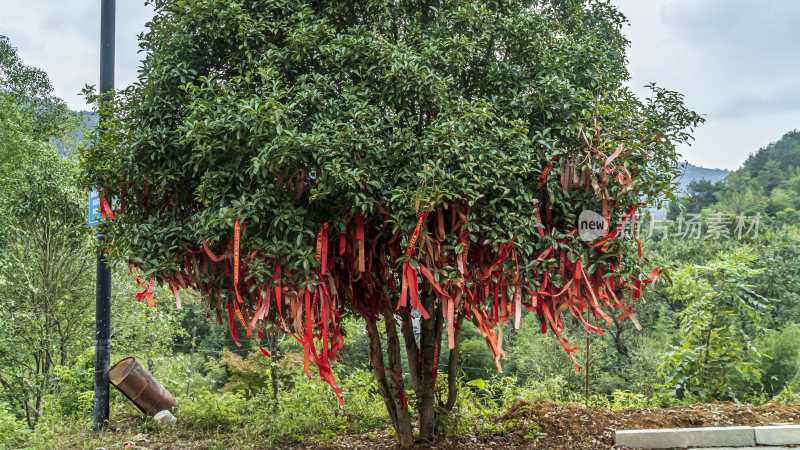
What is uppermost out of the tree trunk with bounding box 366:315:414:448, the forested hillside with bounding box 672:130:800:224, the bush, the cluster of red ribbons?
the forested hillside with bounding box 672:130:800:224

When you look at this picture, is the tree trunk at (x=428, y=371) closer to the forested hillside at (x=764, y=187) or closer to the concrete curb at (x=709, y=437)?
the concrete curb at (x=709, y=437)

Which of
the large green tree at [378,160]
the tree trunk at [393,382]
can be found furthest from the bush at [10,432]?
the tree trunk at [393,382]

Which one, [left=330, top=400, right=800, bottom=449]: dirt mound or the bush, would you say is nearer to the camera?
[left=330, top=400, right=800, bottom=449]: dirt mound

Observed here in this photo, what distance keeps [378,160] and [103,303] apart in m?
3.98

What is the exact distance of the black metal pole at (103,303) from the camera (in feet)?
18.4

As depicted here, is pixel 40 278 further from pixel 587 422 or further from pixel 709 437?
pixel 709 437

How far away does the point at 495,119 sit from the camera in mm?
3418

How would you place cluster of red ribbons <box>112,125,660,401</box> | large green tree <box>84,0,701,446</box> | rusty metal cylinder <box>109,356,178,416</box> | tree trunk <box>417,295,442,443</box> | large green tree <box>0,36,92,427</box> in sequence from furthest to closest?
1. large green tree <box>0,36,92,427</box>
2. rusty metal cylinder <box>109,356,178,416</box>
3. tree trunk <box>417,295,442,443</box>
4. cluster of red ribbons <box>112,125,660,401</box>
5. large green tree <box>84,0,701,446</box>

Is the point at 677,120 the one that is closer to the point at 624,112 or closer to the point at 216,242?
the point at 624,112

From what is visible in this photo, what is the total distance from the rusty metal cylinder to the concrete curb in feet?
15.9

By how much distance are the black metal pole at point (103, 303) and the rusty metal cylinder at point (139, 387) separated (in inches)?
11.7

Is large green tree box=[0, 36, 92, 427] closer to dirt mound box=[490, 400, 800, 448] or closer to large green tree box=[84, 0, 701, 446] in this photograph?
large green tree box=[84, 0, 701, 446]

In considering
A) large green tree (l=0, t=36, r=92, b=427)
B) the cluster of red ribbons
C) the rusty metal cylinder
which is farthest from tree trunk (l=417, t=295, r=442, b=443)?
large green tree (l=0, t=36, r=92, b=427)

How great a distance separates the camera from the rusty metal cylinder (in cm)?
599
